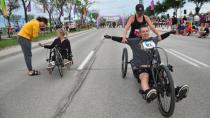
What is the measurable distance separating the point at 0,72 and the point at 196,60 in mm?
6525

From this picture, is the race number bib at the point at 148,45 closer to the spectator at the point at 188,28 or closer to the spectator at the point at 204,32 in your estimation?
the spectator at the point at 204,32

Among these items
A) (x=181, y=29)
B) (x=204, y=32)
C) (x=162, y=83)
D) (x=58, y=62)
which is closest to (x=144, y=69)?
(x=162, y=83)

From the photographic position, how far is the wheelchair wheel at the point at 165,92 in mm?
5505

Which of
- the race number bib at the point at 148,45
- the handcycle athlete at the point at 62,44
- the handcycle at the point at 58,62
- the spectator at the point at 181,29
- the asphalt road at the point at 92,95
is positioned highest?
the race number bib at the point at 148,45

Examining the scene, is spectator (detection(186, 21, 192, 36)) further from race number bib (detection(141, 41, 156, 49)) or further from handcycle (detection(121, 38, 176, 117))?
handcycle (detection(121, 38, 176, 117))

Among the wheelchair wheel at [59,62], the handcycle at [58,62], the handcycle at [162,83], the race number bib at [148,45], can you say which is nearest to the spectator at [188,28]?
the handcycle at [58,62]

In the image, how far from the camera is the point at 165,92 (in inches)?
228

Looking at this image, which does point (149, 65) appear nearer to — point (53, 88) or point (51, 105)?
point (51, 105)

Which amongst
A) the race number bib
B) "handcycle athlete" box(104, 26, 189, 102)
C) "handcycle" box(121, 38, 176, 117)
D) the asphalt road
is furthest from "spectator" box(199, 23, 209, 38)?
"handcycle" box(121, 38, 176, 117)

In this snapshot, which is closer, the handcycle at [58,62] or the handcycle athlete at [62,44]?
the handcycle at [58,62]

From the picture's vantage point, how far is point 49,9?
198 ft

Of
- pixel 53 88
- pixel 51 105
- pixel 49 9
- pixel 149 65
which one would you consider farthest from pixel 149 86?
pixel 49 9

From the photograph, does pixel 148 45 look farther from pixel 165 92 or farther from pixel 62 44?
pixel 62 44

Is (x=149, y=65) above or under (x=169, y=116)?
above
